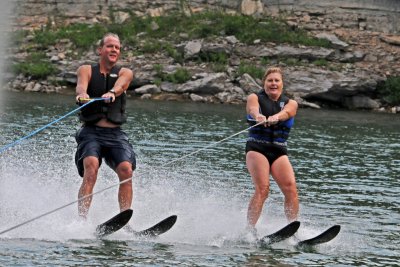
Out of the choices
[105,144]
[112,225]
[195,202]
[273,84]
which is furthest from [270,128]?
[195,202]

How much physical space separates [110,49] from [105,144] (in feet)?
3.78

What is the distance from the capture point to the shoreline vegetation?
51.0 meters

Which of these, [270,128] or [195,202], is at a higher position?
[270,128]

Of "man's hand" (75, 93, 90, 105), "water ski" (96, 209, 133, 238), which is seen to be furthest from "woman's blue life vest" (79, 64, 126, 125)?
"water ski" (96, 209, 133, 238)

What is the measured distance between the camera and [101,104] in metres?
12.9

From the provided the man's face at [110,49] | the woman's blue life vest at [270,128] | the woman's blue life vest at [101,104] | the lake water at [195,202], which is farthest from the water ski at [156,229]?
the man's face at [110,49]

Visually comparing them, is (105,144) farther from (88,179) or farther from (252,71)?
(252,71)

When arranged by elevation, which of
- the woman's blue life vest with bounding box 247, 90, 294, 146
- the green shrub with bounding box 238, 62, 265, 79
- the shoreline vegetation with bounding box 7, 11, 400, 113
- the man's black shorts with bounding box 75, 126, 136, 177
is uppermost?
the woman's blue life vest with bounding box 247, 90, 294, 146

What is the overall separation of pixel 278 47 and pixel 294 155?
29216 mm

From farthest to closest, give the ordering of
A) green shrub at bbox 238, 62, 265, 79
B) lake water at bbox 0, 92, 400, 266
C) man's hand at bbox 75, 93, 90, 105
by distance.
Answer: green shrub at bbox 238, 62, 265, 79 < man's hand at bbox 75, 93, 90, 105 < lake water at bbox 0, 92, 400, 266

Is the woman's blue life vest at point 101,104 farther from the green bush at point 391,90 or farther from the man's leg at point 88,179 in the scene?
the green bush at point 391,90

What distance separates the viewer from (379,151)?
2827 centimetres

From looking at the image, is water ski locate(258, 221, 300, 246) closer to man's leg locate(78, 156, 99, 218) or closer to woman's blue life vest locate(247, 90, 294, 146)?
woman's blue life vest locate(247, 90, 294, 146)

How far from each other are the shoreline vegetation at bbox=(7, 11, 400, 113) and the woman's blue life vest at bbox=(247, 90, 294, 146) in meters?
36.2
